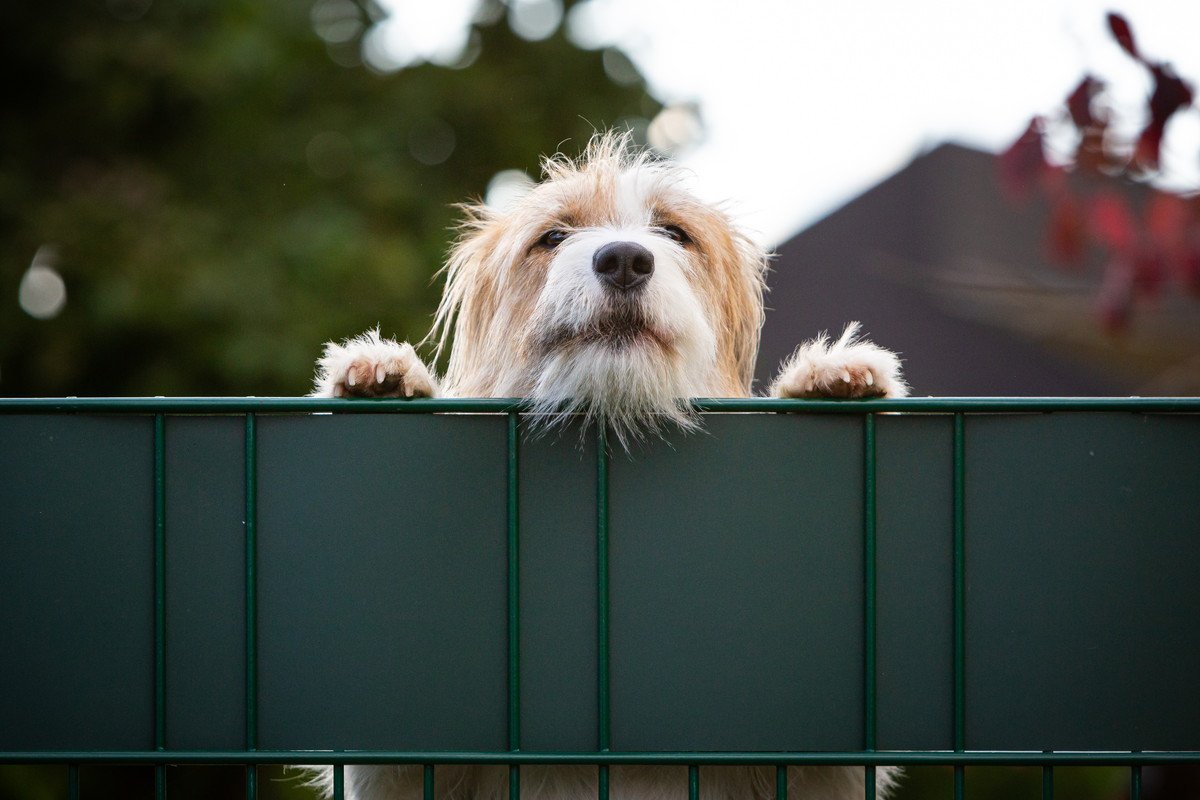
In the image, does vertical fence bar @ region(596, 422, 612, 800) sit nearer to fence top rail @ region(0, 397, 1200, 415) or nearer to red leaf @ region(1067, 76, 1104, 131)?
fence top rail @ region(0, 397, 1200, 415)

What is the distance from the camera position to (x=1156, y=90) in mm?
2629

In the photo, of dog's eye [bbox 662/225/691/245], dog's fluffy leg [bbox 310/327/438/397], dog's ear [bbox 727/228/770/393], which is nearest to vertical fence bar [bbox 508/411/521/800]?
dog's fluffy leg [bbox 310/327/438/397]

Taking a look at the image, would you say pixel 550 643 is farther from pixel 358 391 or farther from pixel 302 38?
pixel 302 38

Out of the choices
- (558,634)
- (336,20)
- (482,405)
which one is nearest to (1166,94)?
(482,405)

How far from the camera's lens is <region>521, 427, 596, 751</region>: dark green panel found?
196cm

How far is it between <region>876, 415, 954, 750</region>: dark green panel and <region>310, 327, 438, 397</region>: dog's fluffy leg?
1006mm

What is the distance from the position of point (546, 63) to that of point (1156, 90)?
7340mm

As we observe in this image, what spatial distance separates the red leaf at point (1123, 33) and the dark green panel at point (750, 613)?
1.39m

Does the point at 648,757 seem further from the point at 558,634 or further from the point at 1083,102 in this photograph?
the point at 1083,102

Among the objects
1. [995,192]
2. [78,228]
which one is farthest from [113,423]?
[995,192]

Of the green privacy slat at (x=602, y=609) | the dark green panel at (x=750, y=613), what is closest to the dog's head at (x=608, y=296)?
the green privacy slat at (x=602, y=609)

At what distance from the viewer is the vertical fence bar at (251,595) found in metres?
1.95

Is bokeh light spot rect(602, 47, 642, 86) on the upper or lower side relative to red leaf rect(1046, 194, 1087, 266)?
upper

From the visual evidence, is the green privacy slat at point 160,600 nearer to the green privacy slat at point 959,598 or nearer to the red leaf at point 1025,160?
the green privacy slat at point 959,598
